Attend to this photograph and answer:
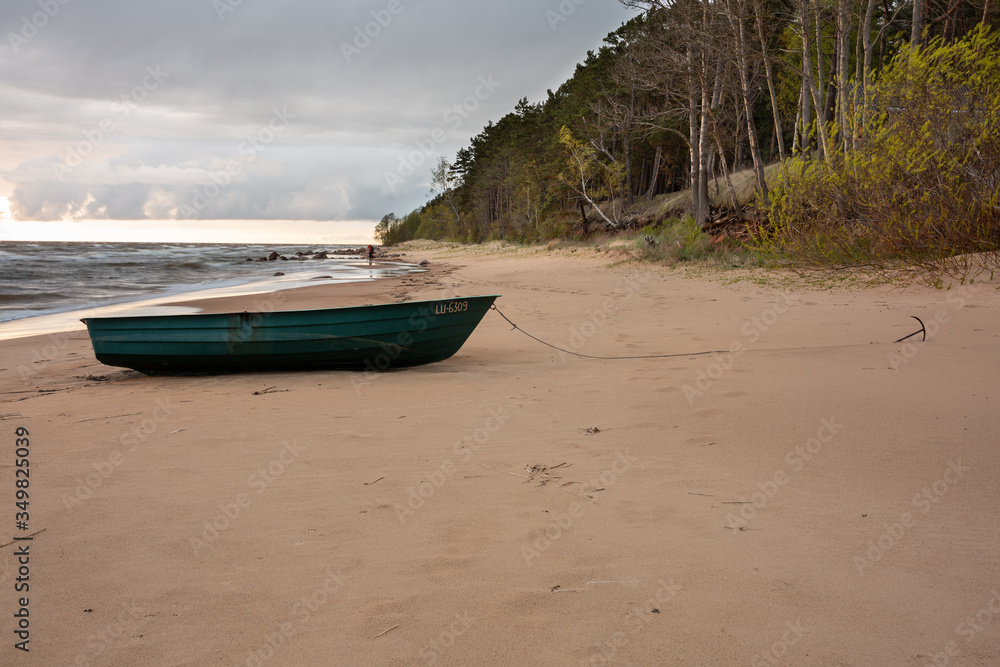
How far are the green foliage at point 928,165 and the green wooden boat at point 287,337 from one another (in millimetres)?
4364

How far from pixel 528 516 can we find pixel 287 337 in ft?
14.6

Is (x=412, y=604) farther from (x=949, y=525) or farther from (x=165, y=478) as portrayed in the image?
(x=949, y=525)

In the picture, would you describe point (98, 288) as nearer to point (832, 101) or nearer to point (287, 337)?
point (287, 337)

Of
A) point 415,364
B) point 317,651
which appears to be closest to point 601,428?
point 317,651

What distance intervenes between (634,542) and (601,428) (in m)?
1.66

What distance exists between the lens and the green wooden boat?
260 inches

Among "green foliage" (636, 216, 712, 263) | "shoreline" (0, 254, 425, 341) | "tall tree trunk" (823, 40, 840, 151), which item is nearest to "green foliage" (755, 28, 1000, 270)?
"tall tree trunk" (823, 40, 840, 151)

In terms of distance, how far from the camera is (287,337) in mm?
6648

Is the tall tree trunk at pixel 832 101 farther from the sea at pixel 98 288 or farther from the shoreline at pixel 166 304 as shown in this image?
the sea at pixel 98 288

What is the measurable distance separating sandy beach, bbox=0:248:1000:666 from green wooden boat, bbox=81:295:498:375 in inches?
20.9

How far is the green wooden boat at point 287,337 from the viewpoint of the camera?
260 inches

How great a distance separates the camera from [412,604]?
2.37 meters

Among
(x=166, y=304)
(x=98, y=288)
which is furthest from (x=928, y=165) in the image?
(x=98, y=288)

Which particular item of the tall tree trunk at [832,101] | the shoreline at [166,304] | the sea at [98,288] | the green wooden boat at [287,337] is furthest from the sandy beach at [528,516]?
the sea at [98,288]
